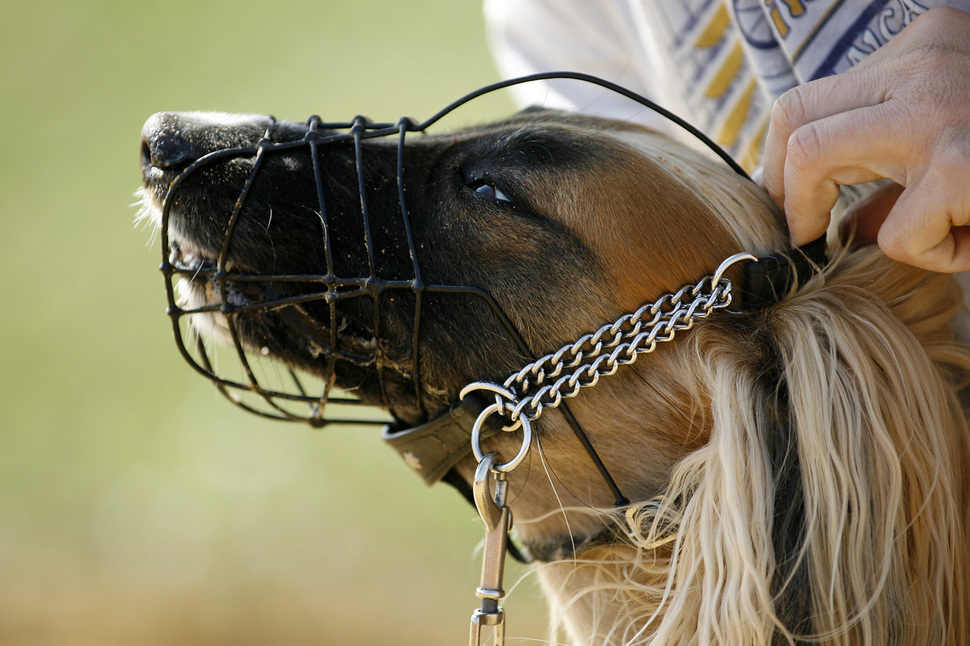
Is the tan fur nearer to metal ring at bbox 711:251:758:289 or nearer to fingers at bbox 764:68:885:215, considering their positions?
metal ring at bbox 711:251:758:289

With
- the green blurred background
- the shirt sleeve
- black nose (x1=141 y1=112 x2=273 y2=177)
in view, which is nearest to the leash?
black nose (x1=141 y1=112 x2=273 y2=177)

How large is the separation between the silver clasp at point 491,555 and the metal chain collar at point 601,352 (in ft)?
0.19

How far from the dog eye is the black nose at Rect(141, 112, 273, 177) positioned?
1.50ft

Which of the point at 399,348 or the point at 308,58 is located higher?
the point at 308,58

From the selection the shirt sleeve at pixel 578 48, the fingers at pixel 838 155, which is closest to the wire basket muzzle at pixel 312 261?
the fingers at pixel 838 155

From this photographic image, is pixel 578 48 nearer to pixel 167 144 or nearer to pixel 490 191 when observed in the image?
pixel 490 191

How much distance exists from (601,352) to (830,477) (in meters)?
0.44

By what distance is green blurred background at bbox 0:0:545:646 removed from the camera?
3721 mm

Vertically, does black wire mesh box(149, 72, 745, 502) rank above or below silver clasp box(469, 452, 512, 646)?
above

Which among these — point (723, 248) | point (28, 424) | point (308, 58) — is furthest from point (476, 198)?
point (308, 58)

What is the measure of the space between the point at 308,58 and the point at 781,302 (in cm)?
614

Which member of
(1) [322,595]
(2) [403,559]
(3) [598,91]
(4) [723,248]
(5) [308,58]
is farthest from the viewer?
(5) [308,58]

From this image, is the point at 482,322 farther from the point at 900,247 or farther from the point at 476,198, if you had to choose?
the point at 900,247

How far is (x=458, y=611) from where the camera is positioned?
153 inches
